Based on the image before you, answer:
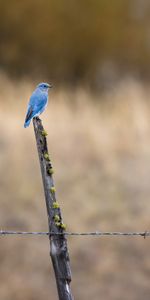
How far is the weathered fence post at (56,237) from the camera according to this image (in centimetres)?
721

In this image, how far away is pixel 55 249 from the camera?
23.8 feet

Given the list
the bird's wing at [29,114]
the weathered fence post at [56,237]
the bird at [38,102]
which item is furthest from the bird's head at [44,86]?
the weathered fence post at [56,237]

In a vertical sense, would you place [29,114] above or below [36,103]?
below

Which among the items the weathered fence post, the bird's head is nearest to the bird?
the bird's head

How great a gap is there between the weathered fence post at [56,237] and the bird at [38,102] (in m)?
1.33

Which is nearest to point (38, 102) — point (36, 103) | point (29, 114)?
point (36, 103)

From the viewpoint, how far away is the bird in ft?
29.3

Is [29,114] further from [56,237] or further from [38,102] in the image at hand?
[56,237]

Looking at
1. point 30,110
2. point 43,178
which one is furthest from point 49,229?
point 30,110

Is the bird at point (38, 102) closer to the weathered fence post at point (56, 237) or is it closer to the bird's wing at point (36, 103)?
the bird's wing at point (36, 103)

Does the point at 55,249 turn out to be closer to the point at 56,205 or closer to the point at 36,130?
the point at 56,205

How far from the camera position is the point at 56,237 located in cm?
727

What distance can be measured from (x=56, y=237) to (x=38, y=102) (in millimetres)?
3161

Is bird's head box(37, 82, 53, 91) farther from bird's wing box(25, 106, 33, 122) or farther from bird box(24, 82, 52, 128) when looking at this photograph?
bird's wing box(25, 106, 33, 122)
